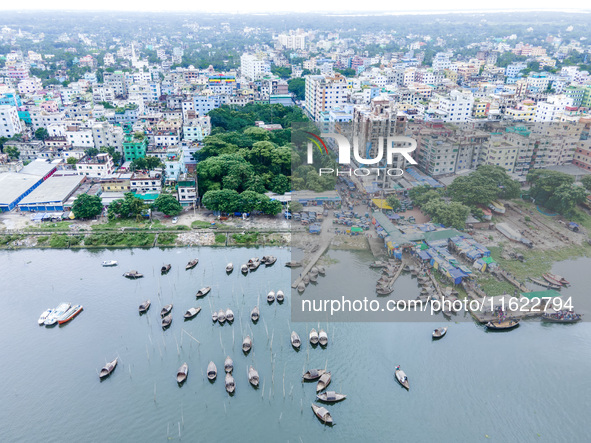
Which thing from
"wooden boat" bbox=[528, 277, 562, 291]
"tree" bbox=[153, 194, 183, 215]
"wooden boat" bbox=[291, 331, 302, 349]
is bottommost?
"wooden boat" bbox=[291, 331, 302, 349]

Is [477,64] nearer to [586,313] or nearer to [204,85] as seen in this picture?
[204,85]

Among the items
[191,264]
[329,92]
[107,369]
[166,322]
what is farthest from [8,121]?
[107,369]

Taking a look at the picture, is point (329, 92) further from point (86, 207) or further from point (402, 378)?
point (402, 378)

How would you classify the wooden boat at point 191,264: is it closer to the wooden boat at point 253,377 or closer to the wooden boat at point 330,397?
the wooden boat at point 253,377

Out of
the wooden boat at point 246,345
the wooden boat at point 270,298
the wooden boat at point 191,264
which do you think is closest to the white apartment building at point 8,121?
the wooden boat at point 191,264

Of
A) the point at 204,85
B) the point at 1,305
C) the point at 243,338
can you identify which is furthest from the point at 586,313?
the point at 204,85

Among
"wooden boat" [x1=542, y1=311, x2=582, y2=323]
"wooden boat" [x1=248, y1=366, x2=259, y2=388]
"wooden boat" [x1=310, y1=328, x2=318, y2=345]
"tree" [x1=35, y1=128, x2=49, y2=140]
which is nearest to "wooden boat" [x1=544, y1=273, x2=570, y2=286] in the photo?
"wooden boat" [x1=542, y1=311, x2=582, y2=323]

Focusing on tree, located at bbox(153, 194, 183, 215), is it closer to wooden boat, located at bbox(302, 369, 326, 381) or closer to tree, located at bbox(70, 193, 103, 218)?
tree, located at bbox(70, 193, 103, 218)
